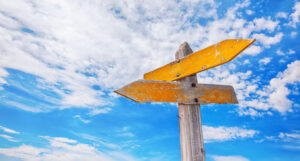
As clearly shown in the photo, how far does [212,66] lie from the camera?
2279mm

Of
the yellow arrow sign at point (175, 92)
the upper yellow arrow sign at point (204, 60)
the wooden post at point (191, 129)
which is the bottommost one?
the wooden post at point (191, 129)

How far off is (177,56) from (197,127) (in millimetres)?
989

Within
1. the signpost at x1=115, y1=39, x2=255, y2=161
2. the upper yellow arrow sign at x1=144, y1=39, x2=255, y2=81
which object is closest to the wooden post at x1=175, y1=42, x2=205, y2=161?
the signpost at x1=115, y1=39, x2=255, y2=161

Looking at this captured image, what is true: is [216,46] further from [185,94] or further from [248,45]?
[185,94]

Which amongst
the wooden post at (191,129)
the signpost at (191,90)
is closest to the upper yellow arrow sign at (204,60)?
the signpost at (191,90)

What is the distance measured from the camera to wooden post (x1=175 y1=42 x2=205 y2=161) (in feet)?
7.38

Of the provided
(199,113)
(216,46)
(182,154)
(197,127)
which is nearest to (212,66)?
(216,46)

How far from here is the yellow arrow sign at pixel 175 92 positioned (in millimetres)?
2178

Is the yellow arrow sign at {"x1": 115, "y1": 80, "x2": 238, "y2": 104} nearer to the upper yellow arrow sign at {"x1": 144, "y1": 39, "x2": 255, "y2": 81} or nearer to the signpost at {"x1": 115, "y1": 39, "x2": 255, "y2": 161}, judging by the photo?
the signpost at {"x1": 115, "y1": 39, "x2": 255, "y2": 161}

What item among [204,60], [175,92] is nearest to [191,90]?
[175,92]

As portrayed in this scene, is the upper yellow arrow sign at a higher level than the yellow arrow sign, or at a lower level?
higher

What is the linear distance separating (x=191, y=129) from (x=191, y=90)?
46 cm

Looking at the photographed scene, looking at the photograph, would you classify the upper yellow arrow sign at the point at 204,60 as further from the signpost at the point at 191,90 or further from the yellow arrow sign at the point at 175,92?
the yellow arrow sign at the point at 175,92

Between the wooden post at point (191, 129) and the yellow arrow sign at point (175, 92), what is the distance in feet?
0.23
